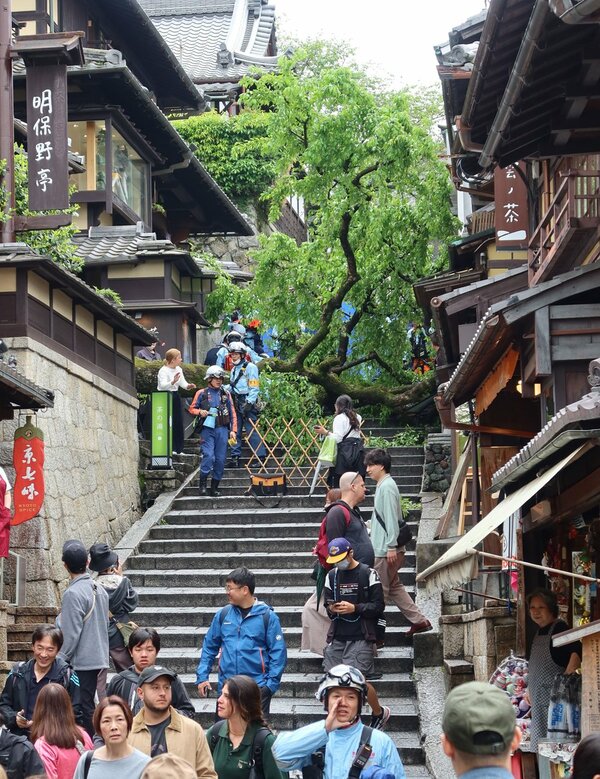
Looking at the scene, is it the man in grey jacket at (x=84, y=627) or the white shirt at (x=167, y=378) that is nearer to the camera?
the man in grey jacket at (x=84, y=627)

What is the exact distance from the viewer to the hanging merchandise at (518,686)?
999 cm

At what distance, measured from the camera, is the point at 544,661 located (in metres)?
9.97

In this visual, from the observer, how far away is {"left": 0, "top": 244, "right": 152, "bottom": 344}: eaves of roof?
54.7 feet

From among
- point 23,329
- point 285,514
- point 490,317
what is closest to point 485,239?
point 285,514

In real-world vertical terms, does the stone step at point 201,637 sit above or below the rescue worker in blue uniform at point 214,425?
below

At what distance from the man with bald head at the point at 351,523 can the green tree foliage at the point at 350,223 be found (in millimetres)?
14559

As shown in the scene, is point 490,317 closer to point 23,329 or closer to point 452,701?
point 23,329

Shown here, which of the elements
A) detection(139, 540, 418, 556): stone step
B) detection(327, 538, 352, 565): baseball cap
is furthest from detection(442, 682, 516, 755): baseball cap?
detection(139, 540, 418, 556): stone step

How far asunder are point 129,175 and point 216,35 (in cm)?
2073

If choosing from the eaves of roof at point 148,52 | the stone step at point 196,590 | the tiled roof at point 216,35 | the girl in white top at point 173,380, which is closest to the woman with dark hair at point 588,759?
the stone step at point 196,590

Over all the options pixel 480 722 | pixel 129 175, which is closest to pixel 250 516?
pixel 129 175

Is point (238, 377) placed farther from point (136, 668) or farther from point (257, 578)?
point (136, 668)

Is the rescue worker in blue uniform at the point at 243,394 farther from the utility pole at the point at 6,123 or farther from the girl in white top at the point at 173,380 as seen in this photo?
the utility pole at the point at 6,123

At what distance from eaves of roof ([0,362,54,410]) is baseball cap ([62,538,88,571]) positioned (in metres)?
3.28
